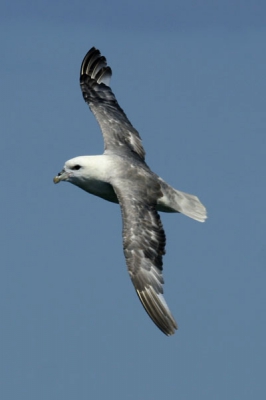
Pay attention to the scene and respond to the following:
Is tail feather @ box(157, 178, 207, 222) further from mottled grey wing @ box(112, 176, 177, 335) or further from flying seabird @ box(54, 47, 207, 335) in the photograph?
mottled grey wing @ box(112, 176, 177, 335)

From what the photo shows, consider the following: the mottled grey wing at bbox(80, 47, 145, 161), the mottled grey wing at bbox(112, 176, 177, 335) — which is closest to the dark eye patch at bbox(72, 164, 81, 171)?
the mottled grey wing at bbox(112, 176, 177, 335)

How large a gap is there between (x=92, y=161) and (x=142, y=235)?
185cm

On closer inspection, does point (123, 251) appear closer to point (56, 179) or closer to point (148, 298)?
point (148, 298)

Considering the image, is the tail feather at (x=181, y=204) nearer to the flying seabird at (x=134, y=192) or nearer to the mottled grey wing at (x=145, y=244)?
the flying seabird at (x=134, y=192)

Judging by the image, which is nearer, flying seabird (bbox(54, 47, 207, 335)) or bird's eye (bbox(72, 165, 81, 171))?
flying seabird (bbox(54, 47, 207, 335))

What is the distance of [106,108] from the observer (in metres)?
21.6

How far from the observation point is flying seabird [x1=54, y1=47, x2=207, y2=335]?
57.0 feet

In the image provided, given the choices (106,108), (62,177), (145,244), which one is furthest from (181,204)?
(106,108)

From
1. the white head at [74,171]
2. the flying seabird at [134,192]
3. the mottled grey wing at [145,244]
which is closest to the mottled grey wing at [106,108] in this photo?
the flying seabird at [134,192]

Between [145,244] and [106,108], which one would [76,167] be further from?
[106,108]

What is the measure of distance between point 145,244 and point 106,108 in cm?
448

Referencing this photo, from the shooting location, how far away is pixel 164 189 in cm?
1902

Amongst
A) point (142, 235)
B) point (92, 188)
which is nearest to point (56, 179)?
point (92, 188)

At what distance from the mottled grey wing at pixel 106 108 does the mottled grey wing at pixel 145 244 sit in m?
1.64
